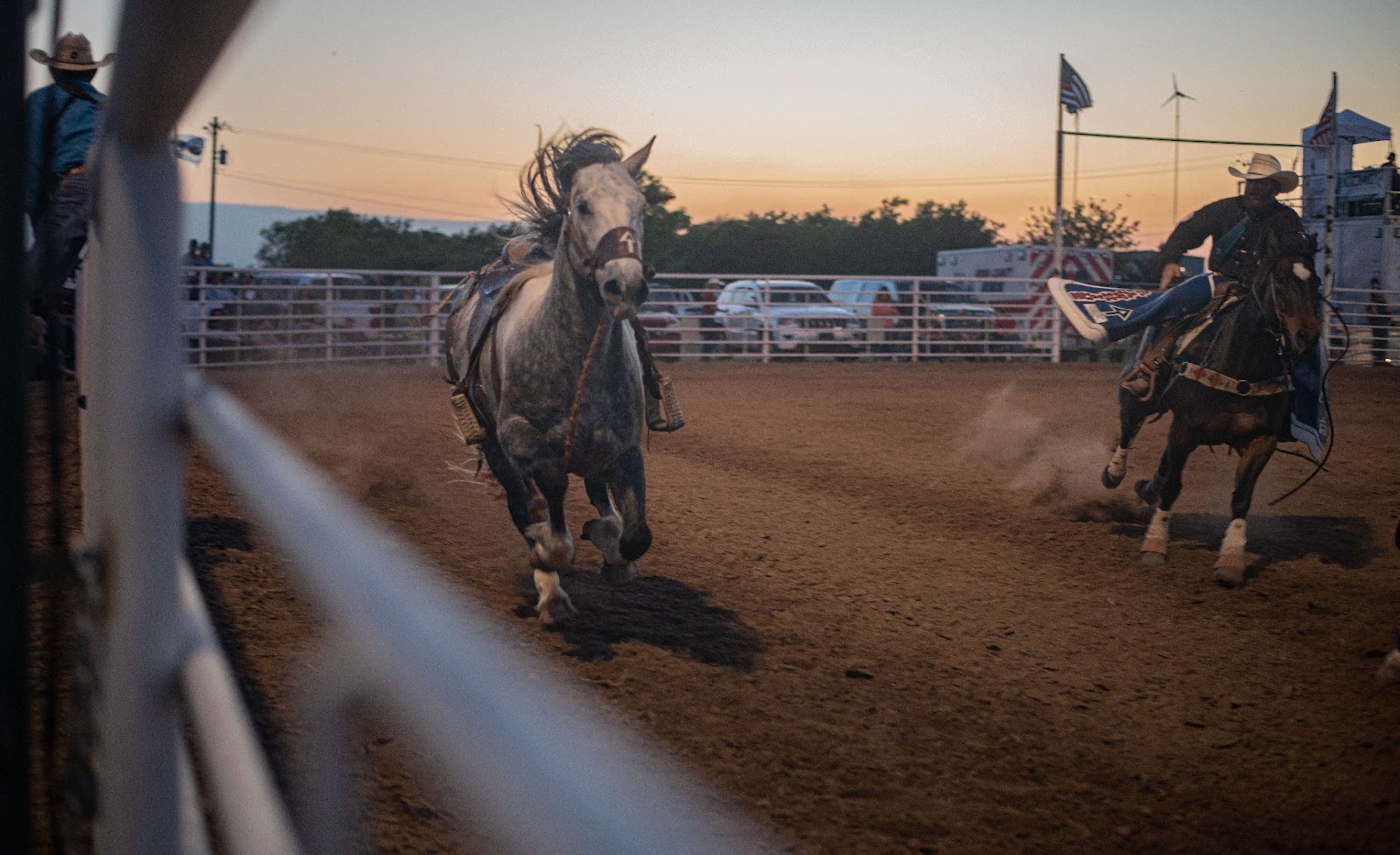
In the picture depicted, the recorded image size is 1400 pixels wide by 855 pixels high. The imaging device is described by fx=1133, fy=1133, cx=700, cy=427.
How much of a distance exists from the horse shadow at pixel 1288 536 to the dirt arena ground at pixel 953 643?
34 millimetres

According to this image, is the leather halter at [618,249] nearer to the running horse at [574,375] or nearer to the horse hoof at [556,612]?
the running horse at [574,375]

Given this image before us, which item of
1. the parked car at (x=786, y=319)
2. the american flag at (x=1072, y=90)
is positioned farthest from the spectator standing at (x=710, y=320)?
the american flag at (x=1072, y=90)

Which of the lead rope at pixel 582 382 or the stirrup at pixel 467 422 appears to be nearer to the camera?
the lead rope at pixel 582 382

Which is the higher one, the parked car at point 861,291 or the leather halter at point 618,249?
the parked car at point 861,291

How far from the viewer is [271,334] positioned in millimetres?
19984

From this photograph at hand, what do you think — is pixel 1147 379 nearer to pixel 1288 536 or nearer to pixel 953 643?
pixel 1288 536

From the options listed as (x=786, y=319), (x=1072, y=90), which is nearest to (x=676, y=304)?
(x=786, y=319)

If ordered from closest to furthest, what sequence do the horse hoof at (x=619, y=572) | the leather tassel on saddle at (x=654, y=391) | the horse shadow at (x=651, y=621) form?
the horse shadow at (x=651, y=621), the leather tassel on saddle at (x=654, y=391), the horse hoof at (x=619, y=572)

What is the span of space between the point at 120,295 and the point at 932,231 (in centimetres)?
6390

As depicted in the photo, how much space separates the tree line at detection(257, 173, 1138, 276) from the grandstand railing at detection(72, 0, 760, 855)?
146ft

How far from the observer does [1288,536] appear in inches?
277

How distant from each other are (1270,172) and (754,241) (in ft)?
172

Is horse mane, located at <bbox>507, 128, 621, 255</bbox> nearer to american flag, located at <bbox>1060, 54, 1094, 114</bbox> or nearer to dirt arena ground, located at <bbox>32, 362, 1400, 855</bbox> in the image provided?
dirt arena ground, located at <bbox>32, 362, 1400, 855</bbox>

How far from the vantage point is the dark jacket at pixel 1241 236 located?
19.0 ft
